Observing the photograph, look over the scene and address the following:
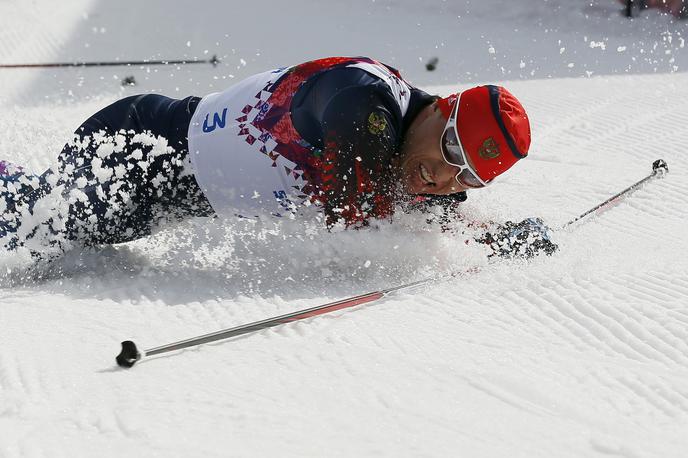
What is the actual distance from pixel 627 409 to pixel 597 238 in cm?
181

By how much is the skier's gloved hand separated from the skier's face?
43 cm

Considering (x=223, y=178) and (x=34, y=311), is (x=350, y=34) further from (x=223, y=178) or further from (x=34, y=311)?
(x=34, y=311)

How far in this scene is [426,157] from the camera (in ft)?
9.29

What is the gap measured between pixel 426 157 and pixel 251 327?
939 mm

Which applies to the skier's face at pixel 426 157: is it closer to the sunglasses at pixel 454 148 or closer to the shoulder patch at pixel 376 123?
the sunglasses at pixel 454 148

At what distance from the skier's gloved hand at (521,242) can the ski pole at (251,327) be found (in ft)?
1.33

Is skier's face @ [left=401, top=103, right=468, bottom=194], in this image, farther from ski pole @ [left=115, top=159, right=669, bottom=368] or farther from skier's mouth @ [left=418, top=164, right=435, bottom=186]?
ski pole @ [left=115, top=159, right=669, bottom=368]

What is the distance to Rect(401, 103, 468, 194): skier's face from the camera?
2.82 metres

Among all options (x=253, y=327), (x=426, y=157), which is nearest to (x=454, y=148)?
(x=426, y=157)

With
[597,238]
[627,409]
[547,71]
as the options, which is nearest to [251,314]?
[627,409]

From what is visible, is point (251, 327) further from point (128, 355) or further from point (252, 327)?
point (128, 355)

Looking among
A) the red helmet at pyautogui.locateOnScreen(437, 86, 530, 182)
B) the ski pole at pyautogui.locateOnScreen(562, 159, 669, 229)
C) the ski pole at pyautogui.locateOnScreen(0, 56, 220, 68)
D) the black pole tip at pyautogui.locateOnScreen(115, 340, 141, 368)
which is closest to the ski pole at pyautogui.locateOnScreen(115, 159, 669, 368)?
the black pole tip at pyautogui.locateOnScreen(115, 340, 141, 368)

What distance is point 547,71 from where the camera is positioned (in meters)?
8.43

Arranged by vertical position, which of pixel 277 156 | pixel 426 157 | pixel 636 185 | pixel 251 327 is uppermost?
pixel 636 185
